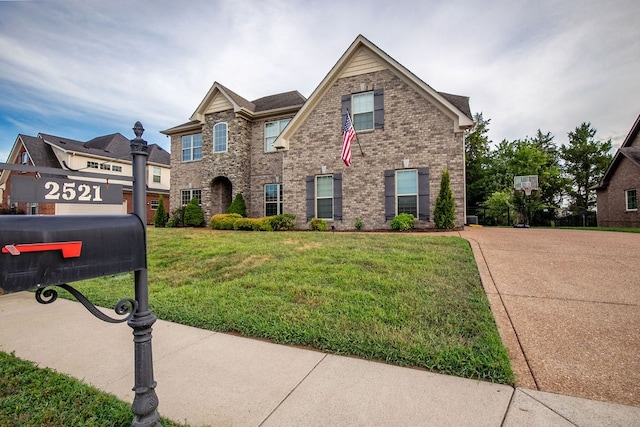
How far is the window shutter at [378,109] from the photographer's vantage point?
12.5 metres

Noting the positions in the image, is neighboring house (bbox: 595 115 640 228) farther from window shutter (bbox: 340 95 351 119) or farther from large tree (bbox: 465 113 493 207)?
window shutter (bbox: 340 95 351 119)

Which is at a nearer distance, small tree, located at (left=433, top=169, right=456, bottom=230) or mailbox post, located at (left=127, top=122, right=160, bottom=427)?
mailbox post, located at (left=127, top=122, right=160, bottom=427)

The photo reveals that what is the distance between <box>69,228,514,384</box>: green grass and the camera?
2.80 metres

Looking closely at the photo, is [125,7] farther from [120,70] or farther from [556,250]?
[556,250]

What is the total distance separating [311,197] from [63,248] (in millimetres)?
12235

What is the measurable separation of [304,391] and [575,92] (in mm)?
22227

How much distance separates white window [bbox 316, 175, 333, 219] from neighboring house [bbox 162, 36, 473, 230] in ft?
0.15

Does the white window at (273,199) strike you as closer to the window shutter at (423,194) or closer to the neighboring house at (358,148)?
the neighboring house at (358,148)

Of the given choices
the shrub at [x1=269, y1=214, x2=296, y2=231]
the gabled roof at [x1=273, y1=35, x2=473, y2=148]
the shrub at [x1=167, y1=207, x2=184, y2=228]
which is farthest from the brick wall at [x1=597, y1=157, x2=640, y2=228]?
the shrub at [x1=167, y1=207, x2=184, y2=228]

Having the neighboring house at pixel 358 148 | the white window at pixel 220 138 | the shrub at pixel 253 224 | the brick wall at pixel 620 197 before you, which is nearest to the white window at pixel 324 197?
the neighboring house at pixel 358 148

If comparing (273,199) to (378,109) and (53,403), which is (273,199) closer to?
(378,109)

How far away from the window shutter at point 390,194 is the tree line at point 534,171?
1382cm

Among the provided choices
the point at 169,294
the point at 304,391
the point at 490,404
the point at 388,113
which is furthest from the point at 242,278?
the point at 388,113

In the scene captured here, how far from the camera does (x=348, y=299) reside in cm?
403
